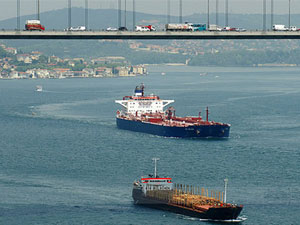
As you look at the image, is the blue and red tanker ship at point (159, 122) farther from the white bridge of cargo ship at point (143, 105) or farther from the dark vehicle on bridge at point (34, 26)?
the dark vehicle on bridge at point (34, 26)

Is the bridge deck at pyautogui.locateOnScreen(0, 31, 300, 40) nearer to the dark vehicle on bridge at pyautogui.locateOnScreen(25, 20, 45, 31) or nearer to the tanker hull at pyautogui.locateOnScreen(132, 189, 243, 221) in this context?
the dark vehicle on bridge at pyautogui.locateOnScreen(25, 20, 45, 31)

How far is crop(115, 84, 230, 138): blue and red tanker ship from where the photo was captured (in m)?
123

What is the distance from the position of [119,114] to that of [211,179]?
6221cm

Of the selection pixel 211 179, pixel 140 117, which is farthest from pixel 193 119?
pixel 211 179

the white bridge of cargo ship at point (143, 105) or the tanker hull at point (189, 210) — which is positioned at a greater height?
the white bridge of cargo ship at point (143, 105)

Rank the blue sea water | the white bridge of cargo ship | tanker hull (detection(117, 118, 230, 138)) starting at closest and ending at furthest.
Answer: the blue sea water → tanker hull (detection(117, 118, 230, 138)) → the white bridge of cargo ship

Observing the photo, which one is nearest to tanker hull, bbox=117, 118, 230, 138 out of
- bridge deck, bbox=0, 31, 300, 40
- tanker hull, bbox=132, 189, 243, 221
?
tanker hull, bbox=132, 189, 243, 221

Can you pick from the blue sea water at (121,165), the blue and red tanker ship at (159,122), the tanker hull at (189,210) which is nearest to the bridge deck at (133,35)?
the tanker hull at (189,210)

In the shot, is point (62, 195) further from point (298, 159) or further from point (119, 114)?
point (119, 114)

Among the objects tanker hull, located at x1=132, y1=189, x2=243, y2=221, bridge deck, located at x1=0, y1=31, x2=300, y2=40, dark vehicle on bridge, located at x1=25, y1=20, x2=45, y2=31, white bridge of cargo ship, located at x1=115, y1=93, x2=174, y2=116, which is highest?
dark vehicle on bridge, located at x1=25, y1=20, x2=45, y2=31

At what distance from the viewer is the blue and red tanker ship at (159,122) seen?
405 feet

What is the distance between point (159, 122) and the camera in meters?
133

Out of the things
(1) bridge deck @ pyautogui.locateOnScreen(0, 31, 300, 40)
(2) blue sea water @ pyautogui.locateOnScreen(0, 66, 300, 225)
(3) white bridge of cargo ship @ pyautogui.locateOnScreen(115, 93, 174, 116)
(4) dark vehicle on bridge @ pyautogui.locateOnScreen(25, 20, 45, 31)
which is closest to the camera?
(1) bridge deck @ pyautogui.locateOnScreen(0, 31, 300, 40)

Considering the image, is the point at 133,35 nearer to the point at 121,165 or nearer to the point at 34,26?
the point at 34,26
